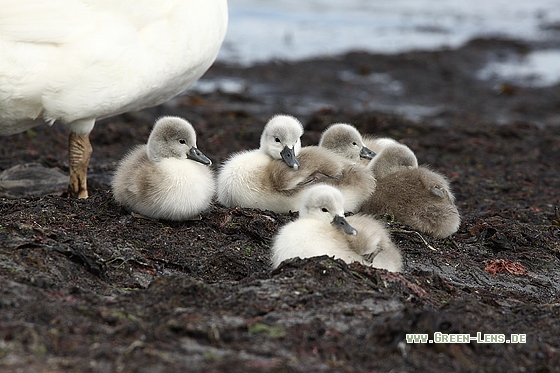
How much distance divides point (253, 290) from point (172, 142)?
1.92 m

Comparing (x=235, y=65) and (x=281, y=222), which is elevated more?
(x=281, y=222)

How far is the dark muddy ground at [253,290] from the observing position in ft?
11.3

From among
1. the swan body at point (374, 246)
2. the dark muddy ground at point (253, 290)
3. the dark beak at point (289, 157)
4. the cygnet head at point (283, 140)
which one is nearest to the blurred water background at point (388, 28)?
the dark muddy ground at point (253, 290)

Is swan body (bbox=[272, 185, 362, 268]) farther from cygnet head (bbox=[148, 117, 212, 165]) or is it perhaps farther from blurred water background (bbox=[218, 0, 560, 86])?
blurred water background (bbox=[218, 0, 560, 86])

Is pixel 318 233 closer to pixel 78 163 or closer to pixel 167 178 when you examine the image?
pixel 167 178

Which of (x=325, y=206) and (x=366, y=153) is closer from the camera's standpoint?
(x=325, y=206)

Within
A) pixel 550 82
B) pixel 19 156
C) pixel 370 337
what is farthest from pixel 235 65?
pixel 370 337

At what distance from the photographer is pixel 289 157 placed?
5.93m

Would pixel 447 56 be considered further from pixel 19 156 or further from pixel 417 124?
pixel 19 156

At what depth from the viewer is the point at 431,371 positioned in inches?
137

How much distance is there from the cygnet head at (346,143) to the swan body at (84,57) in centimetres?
129

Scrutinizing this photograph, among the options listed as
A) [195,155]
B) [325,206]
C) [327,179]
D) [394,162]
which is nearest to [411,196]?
[394,162]

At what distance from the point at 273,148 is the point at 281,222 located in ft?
2.15

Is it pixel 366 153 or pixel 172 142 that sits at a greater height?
pixel 172 142
